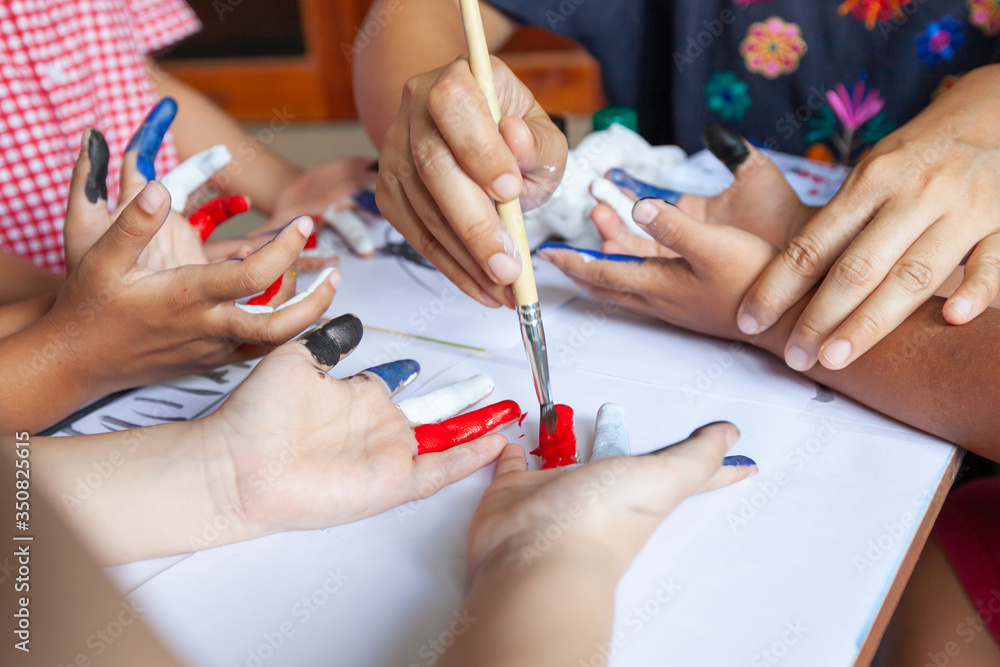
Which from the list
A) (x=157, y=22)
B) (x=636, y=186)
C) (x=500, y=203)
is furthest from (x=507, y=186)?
(x=157, y=22)

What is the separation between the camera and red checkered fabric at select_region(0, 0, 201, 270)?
98 cm

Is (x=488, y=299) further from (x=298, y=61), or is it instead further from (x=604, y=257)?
(x=298, y=61)

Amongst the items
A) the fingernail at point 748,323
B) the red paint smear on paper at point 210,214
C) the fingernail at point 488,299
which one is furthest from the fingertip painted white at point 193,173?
the fingernail at point 748,323

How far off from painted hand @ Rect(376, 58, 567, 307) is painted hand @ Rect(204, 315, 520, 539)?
12 centimetres

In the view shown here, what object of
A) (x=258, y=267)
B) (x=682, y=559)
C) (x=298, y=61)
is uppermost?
(x=258, y=267)

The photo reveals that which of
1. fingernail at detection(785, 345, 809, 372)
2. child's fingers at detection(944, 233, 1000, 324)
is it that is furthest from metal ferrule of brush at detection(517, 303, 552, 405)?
child's fingers at detection(944, 233, 1000, 324)

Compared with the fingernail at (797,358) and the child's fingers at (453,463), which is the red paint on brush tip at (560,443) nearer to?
the child's fingers at (453,463)

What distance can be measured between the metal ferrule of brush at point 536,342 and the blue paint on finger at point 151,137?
0.43m

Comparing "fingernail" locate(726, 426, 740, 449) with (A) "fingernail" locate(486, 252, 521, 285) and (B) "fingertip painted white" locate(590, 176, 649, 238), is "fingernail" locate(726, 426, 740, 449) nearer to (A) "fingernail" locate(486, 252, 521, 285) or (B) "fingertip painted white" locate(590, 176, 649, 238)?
(A) "fingernail" locate(486, 252, 521, 285)

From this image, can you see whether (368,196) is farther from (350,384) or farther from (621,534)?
(621,534)

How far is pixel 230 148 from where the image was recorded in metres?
1.23

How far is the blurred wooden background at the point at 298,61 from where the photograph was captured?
9.56ft

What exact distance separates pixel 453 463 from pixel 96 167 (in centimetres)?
47

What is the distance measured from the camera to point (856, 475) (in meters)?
0.49
